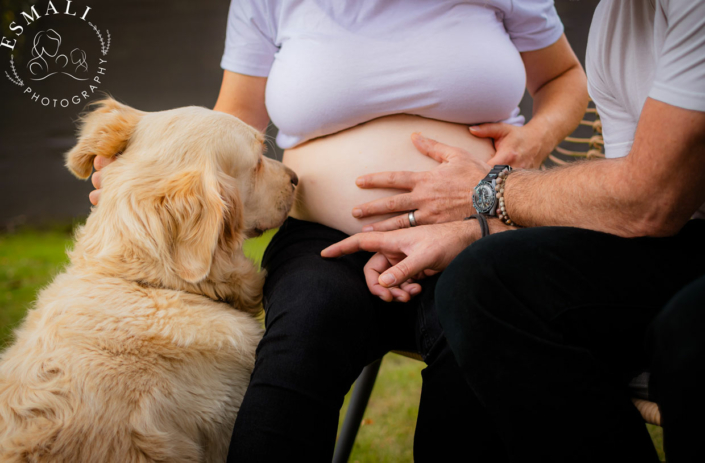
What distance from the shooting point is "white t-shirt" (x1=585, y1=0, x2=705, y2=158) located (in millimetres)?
865

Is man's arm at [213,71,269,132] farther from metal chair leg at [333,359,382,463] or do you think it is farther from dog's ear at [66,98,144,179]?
metal chair leg at [333,359,382,463]

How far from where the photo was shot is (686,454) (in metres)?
0.70

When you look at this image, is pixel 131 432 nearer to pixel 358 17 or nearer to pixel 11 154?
pixel 358 17

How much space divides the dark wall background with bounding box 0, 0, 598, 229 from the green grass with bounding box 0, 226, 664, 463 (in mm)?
746

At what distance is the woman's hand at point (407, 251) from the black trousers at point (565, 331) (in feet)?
0.78

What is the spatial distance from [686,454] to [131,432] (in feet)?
3.45

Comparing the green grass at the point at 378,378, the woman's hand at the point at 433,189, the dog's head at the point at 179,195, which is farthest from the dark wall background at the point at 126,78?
the woman's hand at the point at 433,189

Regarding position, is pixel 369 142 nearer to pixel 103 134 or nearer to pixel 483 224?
pixel 483 224

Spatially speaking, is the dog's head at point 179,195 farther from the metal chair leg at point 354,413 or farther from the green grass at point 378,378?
the metal chair leg at point 354,413

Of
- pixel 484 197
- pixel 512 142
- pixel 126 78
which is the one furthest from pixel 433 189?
pixel 126 78

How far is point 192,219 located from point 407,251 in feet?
1.84

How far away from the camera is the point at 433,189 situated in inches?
55.2

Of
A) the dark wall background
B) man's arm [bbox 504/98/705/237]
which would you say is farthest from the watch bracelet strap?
the dark wall background

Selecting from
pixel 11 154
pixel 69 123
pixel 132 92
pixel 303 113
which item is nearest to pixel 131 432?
pixel 303 113
